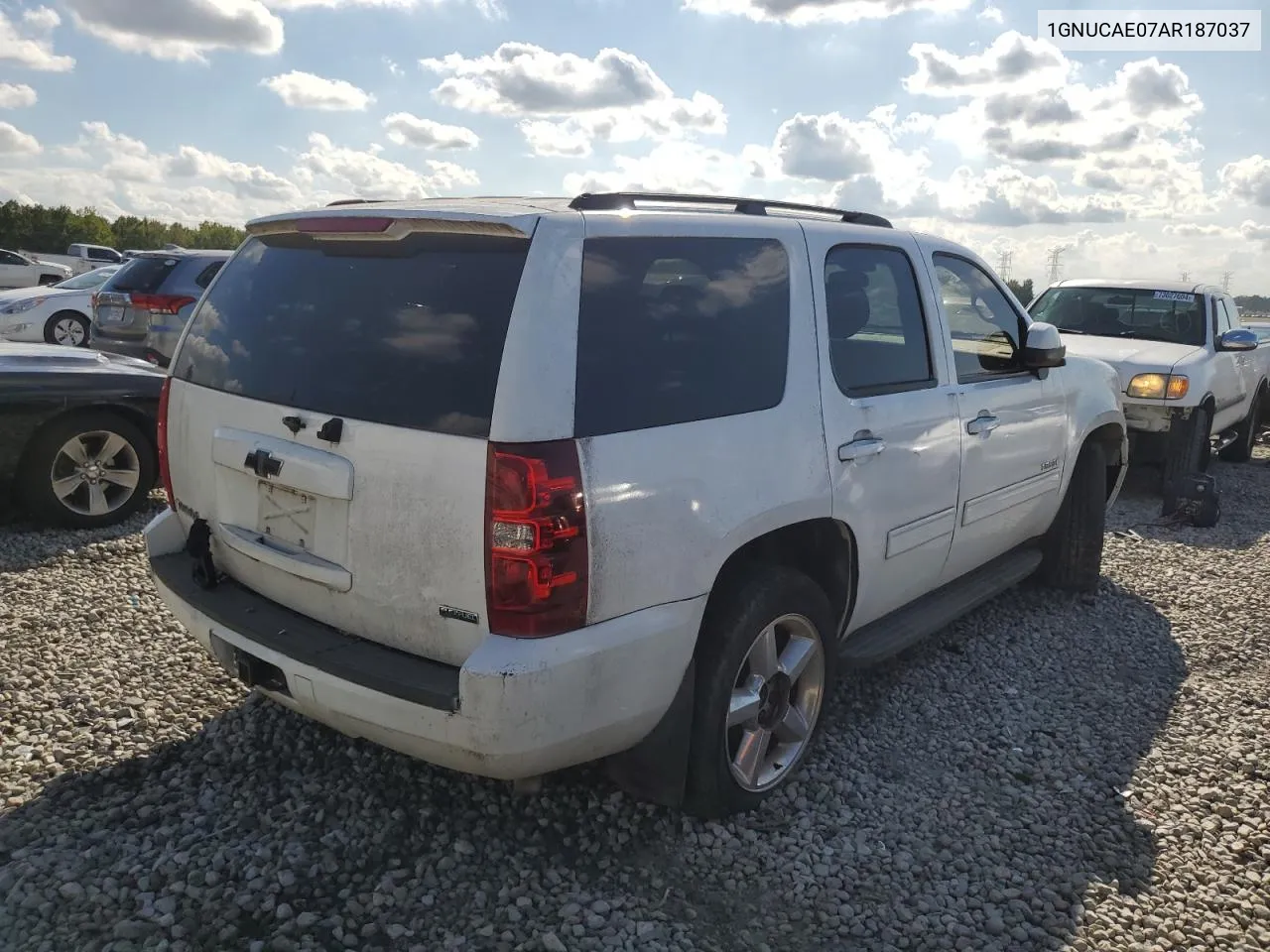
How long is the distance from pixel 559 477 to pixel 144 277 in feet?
28.5

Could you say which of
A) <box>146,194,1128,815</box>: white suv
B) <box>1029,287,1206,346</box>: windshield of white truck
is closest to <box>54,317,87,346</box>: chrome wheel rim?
<box>146,194,1128,815</box>: white suv

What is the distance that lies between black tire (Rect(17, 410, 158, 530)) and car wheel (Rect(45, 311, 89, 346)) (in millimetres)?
9769

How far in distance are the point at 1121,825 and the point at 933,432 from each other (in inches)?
60.5

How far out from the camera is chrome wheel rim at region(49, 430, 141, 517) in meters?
5.78

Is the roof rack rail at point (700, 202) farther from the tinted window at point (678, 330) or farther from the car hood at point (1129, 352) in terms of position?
the car hood at point (1129, 352)

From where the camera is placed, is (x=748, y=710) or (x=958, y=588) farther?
(x=958, y=588)

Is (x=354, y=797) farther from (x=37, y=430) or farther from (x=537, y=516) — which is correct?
(x=37, y=430)

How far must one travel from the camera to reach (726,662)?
2883mm

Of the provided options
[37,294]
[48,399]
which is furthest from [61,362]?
[37,294]

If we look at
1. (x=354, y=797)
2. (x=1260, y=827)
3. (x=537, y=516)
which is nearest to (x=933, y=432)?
(x=1260, y=827)

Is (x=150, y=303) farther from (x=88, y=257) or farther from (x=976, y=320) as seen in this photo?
(x=88, y=257)

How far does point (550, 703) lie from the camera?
7.89 feet

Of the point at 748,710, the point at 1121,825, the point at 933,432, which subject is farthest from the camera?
the point at 933,432

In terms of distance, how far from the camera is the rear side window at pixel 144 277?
9.31m
